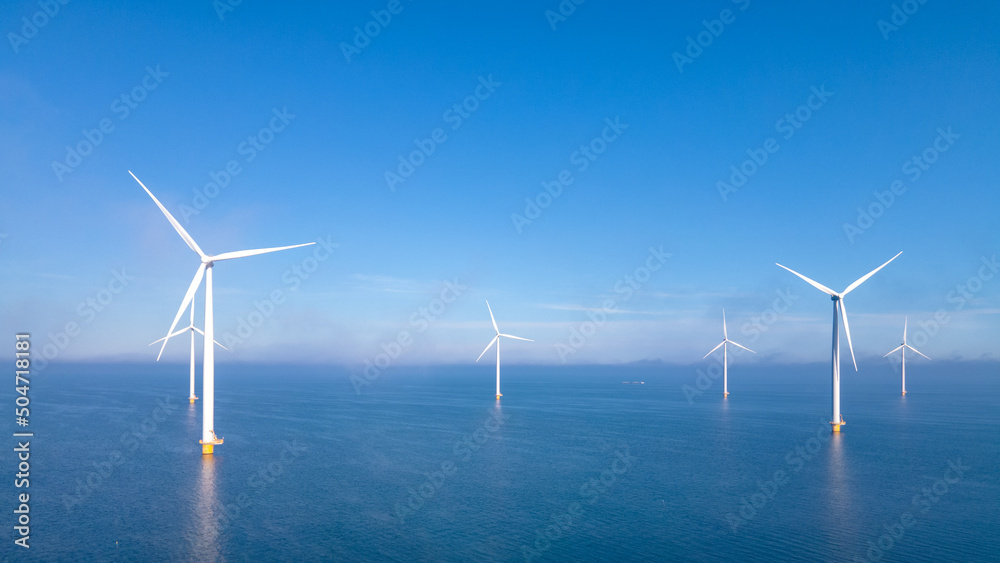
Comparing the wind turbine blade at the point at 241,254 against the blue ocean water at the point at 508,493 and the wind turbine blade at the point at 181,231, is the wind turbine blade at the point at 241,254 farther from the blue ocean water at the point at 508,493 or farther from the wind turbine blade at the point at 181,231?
the blue ocean water at the point at 508,493

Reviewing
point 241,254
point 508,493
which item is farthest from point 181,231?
point 508,493

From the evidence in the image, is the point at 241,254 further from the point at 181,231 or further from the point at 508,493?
the point at 508,493

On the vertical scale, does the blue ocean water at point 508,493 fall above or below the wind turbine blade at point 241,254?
below

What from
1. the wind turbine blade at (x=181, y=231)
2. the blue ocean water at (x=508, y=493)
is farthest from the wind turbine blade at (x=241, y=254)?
the blue ocean water at (x=508, y=493)

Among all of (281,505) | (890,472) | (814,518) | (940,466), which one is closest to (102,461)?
(281,505)

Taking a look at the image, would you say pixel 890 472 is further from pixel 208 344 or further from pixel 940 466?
pixel 208 344

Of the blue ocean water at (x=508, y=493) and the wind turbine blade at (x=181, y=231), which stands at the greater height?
the wind turbine blade at (x=181, y=231)

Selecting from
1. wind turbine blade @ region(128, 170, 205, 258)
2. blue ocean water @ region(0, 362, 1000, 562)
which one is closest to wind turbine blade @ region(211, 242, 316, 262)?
wind turbine blade @ region(128, 170, 205, 258)

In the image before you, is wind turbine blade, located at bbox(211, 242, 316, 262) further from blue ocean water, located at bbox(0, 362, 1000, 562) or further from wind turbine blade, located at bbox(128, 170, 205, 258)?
blue ocean water, located at bbox(0, 362, 1000, 562)

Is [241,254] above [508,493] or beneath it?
above

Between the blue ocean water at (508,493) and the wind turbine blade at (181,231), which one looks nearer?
the blue ocean water at (508,493)

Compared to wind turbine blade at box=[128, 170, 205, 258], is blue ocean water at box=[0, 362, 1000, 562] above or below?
below
